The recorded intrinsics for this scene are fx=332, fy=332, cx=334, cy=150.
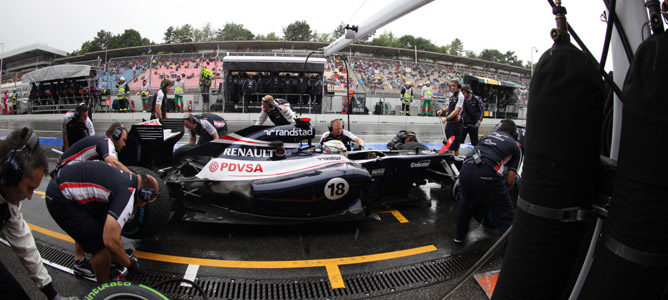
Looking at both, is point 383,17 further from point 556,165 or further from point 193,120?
point 556,165

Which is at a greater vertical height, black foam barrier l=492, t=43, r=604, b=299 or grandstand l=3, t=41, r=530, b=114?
grandstand l=3, t=41, r=530, b=114

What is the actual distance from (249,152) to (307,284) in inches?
78.5

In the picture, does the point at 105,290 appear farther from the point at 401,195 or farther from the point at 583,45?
the point at 401,195

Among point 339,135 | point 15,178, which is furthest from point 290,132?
point 15,178

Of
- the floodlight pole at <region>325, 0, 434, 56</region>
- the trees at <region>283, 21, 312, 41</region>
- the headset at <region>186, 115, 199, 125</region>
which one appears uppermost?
the trees at <region>283, 21, 312, 41</region>

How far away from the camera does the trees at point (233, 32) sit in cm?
7325

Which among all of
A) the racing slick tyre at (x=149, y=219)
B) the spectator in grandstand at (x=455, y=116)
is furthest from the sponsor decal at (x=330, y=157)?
the spectator in grandstand at (x=455, y=116)

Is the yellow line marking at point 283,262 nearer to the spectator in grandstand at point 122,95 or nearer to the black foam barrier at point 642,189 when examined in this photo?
the black foam barrier at point 642,189

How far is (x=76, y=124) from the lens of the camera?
19.0 ft

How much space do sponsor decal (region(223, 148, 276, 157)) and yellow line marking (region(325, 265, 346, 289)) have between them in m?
1.79

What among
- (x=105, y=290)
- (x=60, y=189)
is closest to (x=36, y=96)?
(x=60, y=189)

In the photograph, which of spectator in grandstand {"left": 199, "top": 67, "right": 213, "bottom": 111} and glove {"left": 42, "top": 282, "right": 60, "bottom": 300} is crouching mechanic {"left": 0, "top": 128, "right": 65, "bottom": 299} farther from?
spectator in grandstand {"left": 199, "top": 67, "right": 213, "bottom": 111}

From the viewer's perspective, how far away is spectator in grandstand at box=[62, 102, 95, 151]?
5.71 metres

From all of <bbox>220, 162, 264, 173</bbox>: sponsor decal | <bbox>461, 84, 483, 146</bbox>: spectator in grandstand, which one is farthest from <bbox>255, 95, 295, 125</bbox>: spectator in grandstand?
<bbox>461, 84, 483, 146</bbox>: spectator in grandstand
